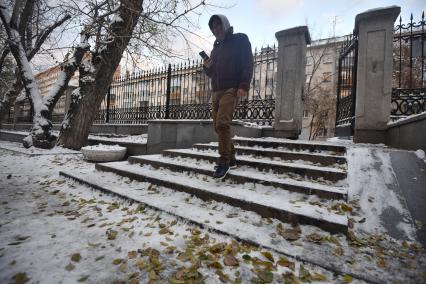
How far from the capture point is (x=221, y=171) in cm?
359

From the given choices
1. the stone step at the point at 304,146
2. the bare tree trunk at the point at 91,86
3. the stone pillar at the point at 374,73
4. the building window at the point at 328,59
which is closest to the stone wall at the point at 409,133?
A: the stone pillar at the point at 374,73

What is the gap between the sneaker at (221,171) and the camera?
141 inches

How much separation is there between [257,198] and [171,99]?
793cm

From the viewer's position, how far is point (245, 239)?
2129 millimetres

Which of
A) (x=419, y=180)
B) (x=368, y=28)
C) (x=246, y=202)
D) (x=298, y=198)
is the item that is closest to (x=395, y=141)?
(x=419, y=180)

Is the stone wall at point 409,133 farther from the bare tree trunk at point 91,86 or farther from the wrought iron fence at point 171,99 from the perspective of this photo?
the bare tree trunk at point 91,86

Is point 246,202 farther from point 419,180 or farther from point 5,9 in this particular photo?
point 5,9

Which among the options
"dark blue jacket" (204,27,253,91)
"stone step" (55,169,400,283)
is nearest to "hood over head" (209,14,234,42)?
"dark blue jacket" (204,27,253,91)

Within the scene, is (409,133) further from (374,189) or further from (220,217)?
(220,217)

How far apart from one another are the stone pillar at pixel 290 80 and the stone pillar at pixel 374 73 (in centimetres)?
135

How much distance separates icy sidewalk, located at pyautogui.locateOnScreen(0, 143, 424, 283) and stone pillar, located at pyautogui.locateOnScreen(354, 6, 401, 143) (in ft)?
10.3

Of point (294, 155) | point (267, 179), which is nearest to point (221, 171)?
point (267, 179)

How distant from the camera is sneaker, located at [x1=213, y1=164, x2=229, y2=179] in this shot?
357 centimetres

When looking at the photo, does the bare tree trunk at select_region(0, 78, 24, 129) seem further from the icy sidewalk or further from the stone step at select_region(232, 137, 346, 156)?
the stone step at select_region(232, 137, 346, 156)
